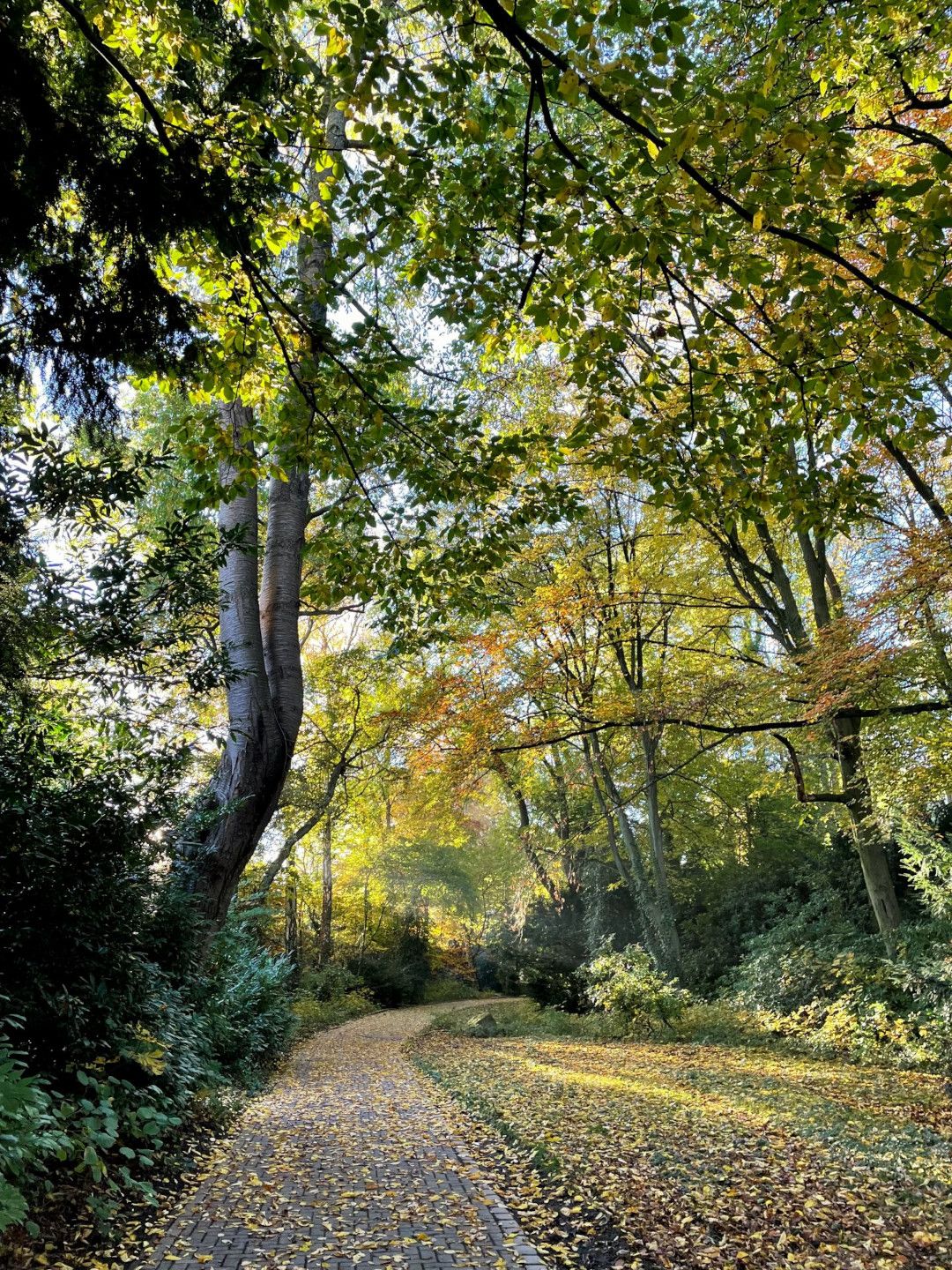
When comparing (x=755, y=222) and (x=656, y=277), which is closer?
(x=755, y=222)

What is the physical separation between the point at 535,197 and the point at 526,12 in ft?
3.10

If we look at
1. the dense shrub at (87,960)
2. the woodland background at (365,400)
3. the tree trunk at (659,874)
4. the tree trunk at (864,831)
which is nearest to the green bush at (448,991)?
the tree trunk at (659,874)

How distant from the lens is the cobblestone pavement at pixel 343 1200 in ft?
11.6

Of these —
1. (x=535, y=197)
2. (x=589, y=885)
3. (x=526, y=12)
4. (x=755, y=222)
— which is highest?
(x=535, y=197)

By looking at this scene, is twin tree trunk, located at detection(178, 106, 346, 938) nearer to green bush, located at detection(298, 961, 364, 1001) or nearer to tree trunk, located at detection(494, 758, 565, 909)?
green bush, located at detection(298, 961, 364, 1001)

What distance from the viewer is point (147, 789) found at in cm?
470

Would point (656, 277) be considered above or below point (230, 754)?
above

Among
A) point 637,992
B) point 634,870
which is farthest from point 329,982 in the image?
point 637,992

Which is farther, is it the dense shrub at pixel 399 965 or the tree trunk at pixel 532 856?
the dense shrub at pixel 399 965

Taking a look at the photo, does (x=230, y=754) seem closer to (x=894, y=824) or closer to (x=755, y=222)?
(x=755, y=222)

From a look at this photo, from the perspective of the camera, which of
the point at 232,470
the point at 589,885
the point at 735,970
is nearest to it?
the point at 232,470

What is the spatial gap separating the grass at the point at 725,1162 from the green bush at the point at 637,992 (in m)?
3.25

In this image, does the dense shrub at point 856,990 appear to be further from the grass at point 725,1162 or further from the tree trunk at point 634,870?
the tree trunk at point 634,870

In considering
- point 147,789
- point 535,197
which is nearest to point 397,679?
point 147,789
